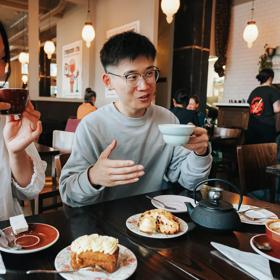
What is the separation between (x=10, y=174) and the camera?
1.13 meters

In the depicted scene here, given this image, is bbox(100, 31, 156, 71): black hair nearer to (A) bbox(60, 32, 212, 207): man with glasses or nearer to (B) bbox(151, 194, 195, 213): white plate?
(A) bbox(60, 32, 212, 207): man with glasses

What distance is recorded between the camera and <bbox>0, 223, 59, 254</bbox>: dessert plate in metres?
0.70

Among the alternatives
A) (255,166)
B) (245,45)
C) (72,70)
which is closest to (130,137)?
(255,166)

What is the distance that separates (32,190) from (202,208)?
2.26 feet

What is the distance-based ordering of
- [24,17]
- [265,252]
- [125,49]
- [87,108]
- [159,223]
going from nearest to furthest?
1. [265,252]
2. [159,223]
3. [125,49]
4. [87,108]
5. [24,17]

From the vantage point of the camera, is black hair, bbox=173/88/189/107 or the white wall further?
the white wall

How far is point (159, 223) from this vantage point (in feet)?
2.79

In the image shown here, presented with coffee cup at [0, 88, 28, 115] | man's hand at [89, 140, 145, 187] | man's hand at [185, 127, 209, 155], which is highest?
coffee cup at [0, 88, 28, 115]

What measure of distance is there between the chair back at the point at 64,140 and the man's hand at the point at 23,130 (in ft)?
5.85

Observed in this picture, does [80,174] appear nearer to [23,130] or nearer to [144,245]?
[23,130]

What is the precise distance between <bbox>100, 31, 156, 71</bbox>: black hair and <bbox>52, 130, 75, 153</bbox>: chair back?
1632 millimetres

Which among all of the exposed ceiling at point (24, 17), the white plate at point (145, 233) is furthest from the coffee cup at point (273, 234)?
the exposed ceiling at point (24, 17)

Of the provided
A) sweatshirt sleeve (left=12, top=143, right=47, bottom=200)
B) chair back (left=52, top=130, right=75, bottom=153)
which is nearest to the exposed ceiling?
chair back (left=52, top=130, right=75, bottom=153)

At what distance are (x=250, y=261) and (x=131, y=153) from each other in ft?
2.52
